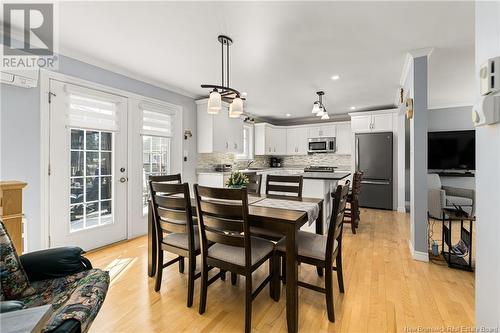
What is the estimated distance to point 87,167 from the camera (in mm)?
2957

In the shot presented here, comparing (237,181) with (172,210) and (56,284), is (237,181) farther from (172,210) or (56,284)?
(56,284)

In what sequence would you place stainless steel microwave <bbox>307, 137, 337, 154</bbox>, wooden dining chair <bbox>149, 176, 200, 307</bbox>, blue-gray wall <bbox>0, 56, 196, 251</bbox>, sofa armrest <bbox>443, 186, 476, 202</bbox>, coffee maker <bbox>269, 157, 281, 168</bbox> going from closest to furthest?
wooden dining chair <bbox>149, 176, 200, 307</bbox>
blue-gray wall <bbox>0, 56, 196, 251</bbox>
sofa armrest <bbox>443, 186, 476, 202</bbox>
stainless steel microwave <bbox>307, 137, 337, 154</bbox>
coffee maker <bbox>269, 157, 281, 168</bbox>

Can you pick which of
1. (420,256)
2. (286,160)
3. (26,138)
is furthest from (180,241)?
(286,160)

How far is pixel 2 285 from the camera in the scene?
3.94ft

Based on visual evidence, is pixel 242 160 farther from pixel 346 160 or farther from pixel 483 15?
pixel 483 15

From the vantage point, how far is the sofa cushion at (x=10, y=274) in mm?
1205

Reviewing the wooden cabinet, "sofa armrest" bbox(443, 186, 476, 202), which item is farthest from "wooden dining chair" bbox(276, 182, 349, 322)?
"sofa armrest" bbox(443, 186, 476, 202)

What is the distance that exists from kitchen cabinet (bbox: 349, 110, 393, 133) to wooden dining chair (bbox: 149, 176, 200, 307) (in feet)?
15.6

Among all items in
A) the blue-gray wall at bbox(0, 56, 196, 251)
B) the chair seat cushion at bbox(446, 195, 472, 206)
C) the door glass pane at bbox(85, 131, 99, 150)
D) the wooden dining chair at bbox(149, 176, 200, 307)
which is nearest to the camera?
the wooden dining chair at bbox(149, 176, 200, 307)

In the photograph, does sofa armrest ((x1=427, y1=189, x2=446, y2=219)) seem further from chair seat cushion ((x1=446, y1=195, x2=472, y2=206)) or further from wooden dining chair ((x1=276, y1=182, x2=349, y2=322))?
wooden dining chair ((x1=276, y1=182, x2=349, y2=322))

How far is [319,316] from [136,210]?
2886mm

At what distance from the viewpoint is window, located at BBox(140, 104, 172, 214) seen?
3.60 metres

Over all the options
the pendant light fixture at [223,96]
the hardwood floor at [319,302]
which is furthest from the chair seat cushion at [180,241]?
the pendant light fixture at [223,96]

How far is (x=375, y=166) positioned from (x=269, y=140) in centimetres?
271
